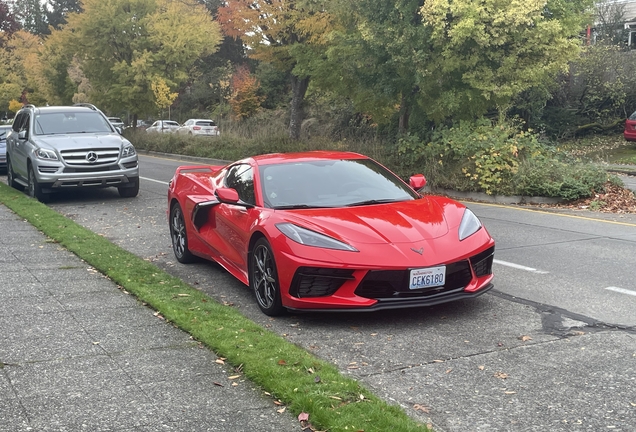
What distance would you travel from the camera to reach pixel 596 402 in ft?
14.2

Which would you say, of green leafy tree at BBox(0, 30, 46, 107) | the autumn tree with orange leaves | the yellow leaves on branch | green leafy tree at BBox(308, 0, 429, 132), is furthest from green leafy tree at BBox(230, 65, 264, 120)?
green leafy tree at BBox(308, 0, 429, 132)

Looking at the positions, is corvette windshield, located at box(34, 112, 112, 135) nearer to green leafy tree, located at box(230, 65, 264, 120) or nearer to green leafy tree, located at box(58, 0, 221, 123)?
green leafy tree, located at box(58, 0, 221, 123)

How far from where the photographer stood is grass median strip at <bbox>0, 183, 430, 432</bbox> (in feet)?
13.3

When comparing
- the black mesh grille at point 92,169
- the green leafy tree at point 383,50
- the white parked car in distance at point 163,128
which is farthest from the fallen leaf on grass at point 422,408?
the white parked car in distance at point 163,128

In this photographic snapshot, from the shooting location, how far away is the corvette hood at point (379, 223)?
240 inches

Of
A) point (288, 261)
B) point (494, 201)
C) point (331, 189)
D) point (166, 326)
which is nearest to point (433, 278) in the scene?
point (288, 261)

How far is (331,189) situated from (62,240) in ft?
14.8

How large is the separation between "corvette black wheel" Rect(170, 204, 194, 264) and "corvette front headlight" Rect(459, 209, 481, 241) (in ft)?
11.2

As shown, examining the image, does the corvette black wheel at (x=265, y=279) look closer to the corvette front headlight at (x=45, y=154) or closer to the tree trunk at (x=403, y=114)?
the corvette front headlight at (x=45, y=154)

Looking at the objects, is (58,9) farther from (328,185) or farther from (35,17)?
(328,185)

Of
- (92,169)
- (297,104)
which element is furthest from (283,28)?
(92,169)

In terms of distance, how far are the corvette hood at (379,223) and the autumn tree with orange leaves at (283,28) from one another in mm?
18748

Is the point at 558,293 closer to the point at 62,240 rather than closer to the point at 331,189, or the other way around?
the point at 331,189

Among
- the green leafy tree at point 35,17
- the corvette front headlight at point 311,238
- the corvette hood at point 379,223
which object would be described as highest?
the green leafy tree at point 35,17
